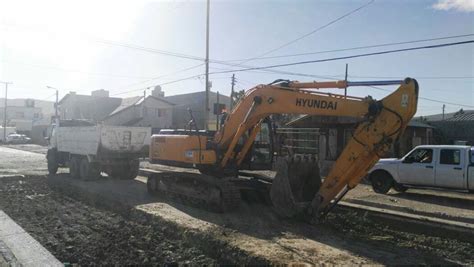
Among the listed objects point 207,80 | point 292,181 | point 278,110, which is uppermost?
point 207,80

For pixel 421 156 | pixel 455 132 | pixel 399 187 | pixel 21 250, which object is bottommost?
pixel 21 250

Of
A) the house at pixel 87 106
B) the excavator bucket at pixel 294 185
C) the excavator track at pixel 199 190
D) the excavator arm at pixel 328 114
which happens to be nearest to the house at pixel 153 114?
the house at pixel 87 106

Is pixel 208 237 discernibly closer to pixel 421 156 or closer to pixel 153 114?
pixel 421 156

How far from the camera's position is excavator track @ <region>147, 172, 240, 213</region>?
10508 millimetres

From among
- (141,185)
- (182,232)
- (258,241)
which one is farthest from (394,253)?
(141,185)

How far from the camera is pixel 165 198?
13.0 m

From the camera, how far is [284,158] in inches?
378

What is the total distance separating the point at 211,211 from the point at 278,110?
116 inches

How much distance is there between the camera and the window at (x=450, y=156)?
1447cm

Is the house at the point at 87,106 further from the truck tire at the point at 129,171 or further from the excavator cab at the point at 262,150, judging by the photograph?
A: the excavator cab at the point at 262,150

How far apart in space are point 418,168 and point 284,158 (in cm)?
756

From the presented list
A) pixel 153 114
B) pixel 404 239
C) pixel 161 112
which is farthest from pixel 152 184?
pixel 153 114

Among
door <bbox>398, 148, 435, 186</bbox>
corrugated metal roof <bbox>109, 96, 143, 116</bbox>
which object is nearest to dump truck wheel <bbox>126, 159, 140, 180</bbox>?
door <bbox>398, 148, 435, 186</bbox>

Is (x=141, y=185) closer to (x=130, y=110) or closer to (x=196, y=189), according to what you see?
(x=196, y=189)
